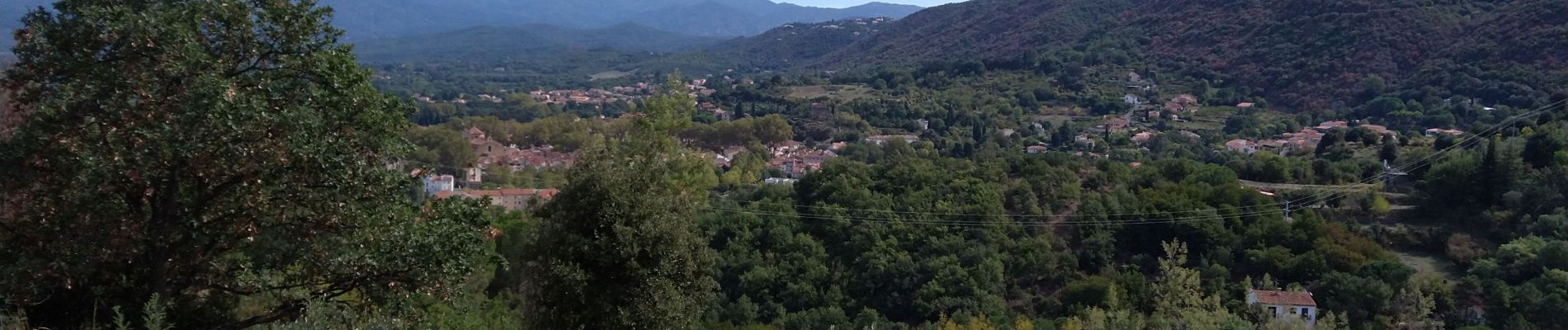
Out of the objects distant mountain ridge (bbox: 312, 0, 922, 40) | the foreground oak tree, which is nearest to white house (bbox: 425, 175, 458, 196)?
the foreground oak tree

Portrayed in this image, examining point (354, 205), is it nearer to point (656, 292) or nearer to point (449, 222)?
point (449, 222)

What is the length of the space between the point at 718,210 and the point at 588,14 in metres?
160

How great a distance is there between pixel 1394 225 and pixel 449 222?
495 inches

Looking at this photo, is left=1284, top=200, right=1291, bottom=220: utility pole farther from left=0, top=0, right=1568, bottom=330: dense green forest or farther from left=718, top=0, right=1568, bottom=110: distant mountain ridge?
left=718, top=0, right=1568, bottom=110: distant mountain ridge

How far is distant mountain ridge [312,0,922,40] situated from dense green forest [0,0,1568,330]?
4273 inches

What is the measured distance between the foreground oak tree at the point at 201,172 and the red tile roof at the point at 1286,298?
7.96 metres

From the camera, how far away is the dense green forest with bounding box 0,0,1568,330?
3.45 m

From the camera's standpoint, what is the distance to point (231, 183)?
3.58 meters

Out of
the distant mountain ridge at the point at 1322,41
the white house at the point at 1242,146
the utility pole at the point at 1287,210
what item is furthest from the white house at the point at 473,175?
the distant mountain ridge at the point at 1322,41

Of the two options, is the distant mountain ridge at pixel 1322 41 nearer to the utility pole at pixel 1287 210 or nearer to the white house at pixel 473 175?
the utility pole at pixel 1287 210

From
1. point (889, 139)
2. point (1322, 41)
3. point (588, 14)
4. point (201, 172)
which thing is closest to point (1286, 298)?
point (201, 172)

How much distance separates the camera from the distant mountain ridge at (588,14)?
13512 cm

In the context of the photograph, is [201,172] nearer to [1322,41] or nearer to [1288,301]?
[1288,301]

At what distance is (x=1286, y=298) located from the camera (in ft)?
31.7
